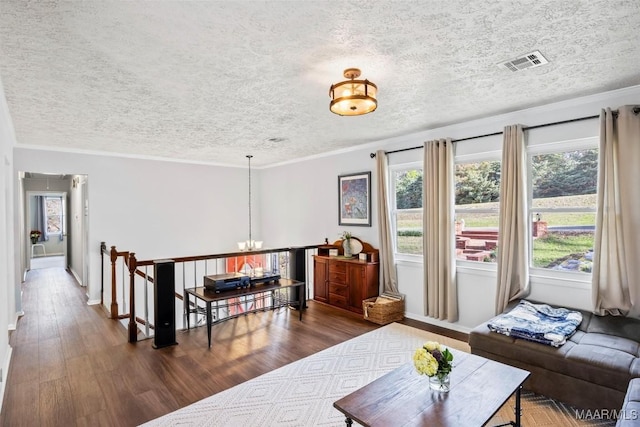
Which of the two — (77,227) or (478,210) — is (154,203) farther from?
(478,210)

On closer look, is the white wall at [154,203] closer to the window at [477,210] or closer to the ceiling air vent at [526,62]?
the window at [477,210]

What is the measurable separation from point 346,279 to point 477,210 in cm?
214

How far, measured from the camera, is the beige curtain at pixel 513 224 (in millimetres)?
3623

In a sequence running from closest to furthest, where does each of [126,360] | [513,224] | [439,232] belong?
[126,360] < [513,224] < [439,232]

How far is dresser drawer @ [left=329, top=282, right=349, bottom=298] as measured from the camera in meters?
5.12

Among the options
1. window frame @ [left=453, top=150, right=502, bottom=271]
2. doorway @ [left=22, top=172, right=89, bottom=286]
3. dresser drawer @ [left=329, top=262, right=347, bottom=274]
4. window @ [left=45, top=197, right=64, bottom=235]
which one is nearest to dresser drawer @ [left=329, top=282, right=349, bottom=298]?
dresser drawer @ [left=329, top=262, right=347, bottom=274]

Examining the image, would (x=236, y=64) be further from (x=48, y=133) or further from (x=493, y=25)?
(x=48, y=133)

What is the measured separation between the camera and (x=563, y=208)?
11.6ft

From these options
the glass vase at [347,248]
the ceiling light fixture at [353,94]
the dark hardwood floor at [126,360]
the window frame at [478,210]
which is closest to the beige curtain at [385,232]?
the glass vase at [347,248]

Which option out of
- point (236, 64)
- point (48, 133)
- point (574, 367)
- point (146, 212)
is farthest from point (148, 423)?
point (146, 212)

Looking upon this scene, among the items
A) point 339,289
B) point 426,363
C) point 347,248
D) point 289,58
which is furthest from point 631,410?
point 347,248

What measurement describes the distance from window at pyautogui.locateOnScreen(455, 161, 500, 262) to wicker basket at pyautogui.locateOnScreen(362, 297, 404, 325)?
110 centimetres

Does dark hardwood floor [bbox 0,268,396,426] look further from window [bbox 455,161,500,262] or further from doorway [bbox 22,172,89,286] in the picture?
doorway [bbox 22,172,89,286]

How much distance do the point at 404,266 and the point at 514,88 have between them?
2.77 metres
